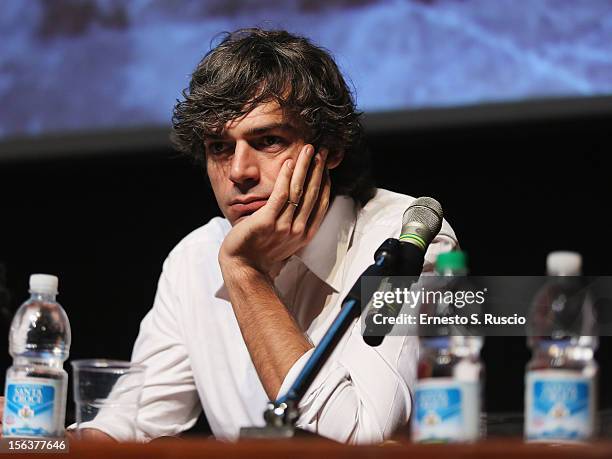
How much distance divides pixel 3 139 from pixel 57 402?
2170 millimetres

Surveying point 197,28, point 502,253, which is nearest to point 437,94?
point 502,253

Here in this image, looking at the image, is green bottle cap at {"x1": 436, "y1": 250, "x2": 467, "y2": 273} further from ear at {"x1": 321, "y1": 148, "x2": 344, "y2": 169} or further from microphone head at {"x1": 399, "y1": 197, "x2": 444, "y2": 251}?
ear at {"x1": 321, "y1": 148, "x2": 344, "y2": 169}

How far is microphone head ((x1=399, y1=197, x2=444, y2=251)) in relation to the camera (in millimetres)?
1274

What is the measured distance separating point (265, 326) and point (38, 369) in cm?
43

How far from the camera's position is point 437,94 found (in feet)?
9.37

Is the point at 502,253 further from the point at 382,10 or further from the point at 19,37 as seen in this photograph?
the point at 19,37

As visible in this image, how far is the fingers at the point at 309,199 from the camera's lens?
199 centimetres

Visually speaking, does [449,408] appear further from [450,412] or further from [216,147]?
[216,147]

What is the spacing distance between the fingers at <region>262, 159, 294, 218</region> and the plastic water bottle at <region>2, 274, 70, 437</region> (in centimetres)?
46

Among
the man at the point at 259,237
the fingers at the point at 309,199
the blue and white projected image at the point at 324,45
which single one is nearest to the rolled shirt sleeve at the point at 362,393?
the man at the point at 259,237

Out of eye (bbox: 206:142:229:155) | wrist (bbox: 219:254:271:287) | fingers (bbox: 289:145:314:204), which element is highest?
eye (bbox: 206:142:229:155)

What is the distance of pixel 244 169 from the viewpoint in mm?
2033

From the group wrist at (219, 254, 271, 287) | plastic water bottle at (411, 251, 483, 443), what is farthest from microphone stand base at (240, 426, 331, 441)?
wrist at (219, 254, 271, 287)

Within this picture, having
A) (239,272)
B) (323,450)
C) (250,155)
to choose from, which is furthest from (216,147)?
(323,450)
